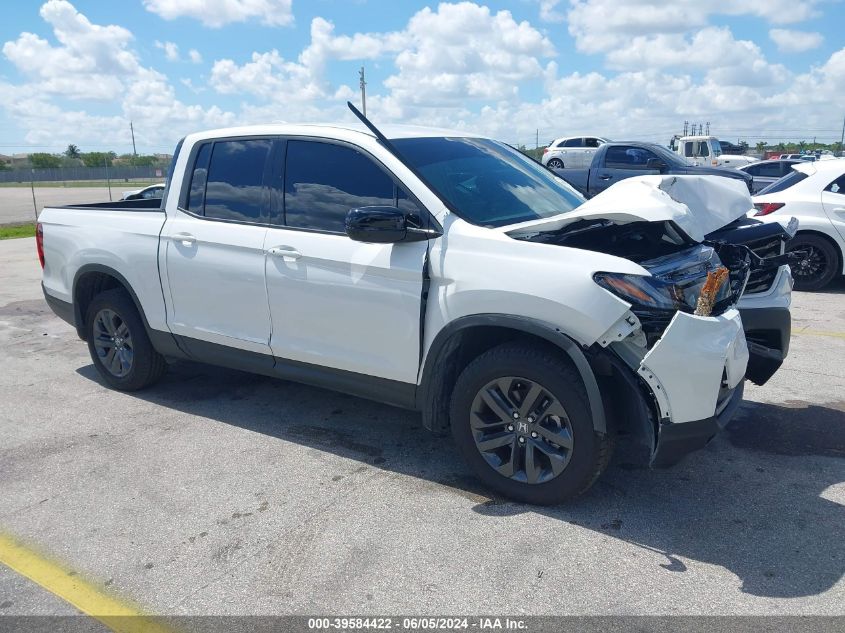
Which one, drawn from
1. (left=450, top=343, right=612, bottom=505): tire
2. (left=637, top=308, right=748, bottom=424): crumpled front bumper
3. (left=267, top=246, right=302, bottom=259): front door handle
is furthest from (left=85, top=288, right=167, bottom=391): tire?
(left=637, top=308, right=748, bottom=424): crumpled front bumper

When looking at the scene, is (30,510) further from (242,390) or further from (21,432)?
(242,390)

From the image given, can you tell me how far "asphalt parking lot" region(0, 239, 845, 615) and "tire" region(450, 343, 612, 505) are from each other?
6.4 inches

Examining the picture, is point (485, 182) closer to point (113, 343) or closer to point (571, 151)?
point (113, 343)

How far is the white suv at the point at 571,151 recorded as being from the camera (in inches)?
1148

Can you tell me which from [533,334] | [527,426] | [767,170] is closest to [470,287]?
[533,334]

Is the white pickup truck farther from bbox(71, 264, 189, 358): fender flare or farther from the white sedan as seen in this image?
the white sedan

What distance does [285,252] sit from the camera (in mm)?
4281

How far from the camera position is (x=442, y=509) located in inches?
146

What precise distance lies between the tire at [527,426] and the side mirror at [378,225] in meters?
0.76

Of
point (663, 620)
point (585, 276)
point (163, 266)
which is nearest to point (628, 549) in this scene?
point (663, 620)

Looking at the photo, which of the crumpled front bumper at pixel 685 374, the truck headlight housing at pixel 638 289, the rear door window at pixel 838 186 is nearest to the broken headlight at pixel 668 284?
the truck headlight housing at pixel 638 289

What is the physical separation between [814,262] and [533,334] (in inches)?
271

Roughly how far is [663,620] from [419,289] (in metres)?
1.89

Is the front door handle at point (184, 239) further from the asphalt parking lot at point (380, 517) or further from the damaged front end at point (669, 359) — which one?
the damaged front end at point (669, 359)
